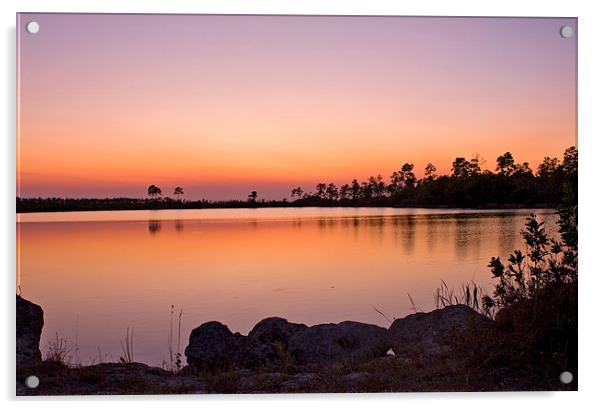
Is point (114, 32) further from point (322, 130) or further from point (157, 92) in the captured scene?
point (322, 130)

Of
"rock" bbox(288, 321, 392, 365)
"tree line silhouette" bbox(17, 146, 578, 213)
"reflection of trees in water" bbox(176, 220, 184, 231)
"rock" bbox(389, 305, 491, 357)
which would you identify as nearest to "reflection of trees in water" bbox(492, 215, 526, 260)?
"tree line silhouette" bbox(17, 146, 578, 213)

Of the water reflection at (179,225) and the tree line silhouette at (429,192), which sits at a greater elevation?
the tree line silhouette at (429,192)

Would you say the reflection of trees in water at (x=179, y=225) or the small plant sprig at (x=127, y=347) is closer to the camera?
the small plant sprig at (x=127, y=347)

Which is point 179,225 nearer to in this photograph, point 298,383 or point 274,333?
point 274,333

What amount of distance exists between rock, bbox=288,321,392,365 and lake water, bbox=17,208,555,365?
101mm

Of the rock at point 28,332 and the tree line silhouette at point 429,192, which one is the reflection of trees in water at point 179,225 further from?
the rock at point 28,332

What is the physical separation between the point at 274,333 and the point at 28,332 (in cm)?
161

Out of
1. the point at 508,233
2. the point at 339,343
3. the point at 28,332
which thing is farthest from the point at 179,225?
the point at 508,233

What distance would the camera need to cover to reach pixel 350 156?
547cm

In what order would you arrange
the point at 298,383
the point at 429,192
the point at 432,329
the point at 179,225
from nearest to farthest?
the point at 298,383 < the point at 432,329 < the point at 179,225 < the point at 429,192

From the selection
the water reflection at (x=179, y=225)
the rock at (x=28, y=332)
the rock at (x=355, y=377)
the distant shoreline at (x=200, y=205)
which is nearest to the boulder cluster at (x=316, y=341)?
the rock at (x=355, y=377)

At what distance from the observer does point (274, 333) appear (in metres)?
5.26

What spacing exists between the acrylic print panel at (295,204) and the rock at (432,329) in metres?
0.02

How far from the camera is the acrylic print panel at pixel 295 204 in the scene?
4957mm
